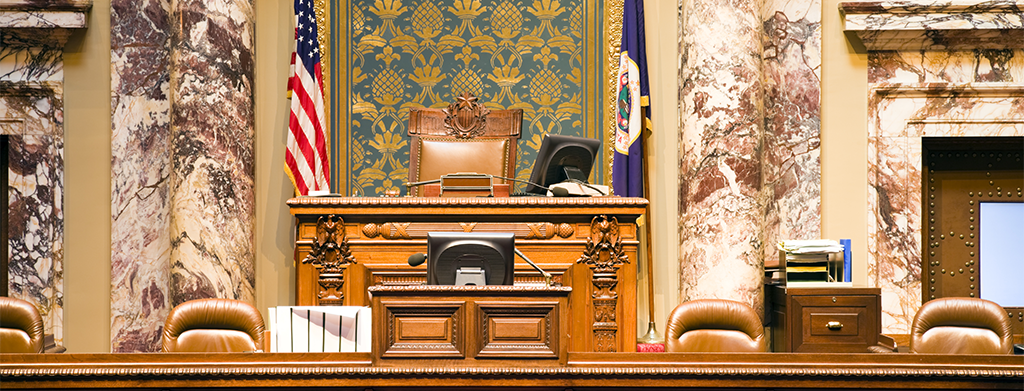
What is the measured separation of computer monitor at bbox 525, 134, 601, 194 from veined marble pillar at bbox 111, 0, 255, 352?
8.58ft

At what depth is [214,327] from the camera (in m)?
3.28

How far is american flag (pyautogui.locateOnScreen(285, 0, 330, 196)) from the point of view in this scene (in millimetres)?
6020

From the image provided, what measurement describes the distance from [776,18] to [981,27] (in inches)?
57.8

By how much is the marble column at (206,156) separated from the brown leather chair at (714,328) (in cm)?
375

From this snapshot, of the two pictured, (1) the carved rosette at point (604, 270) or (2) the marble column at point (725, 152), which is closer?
(1) the carved rosette at point (604, 270)

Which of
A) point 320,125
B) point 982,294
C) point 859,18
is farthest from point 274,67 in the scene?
point 982,294

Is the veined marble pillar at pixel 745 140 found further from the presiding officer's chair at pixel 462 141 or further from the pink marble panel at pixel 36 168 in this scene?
the pink marble panel at pixel 36 168

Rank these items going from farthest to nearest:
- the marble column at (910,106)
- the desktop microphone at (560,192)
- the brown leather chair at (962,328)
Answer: the marble column at (910,106)
the desktop microphone at (560,192)
the brown leather chair at (962,328)

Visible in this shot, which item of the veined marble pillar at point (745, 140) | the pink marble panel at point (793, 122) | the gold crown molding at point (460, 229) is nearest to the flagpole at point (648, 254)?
the veined marble pillar at point (745, 140)

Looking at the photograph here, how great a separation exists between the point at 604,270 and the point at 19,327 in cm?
269

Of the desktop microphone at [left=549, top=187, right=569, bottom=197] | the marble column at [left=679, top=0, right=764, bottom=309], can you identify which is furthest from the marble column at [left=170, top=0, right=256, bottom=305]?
the marble column at [left=679, top=0, right=764, bottom=309]

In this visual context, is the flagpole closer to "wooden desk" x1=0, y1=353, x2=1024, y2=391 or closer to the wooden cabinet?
the wooden cabinet

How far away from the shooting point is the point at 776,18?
6074 mm

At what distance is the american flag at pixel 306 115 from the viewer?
6.02 metres
